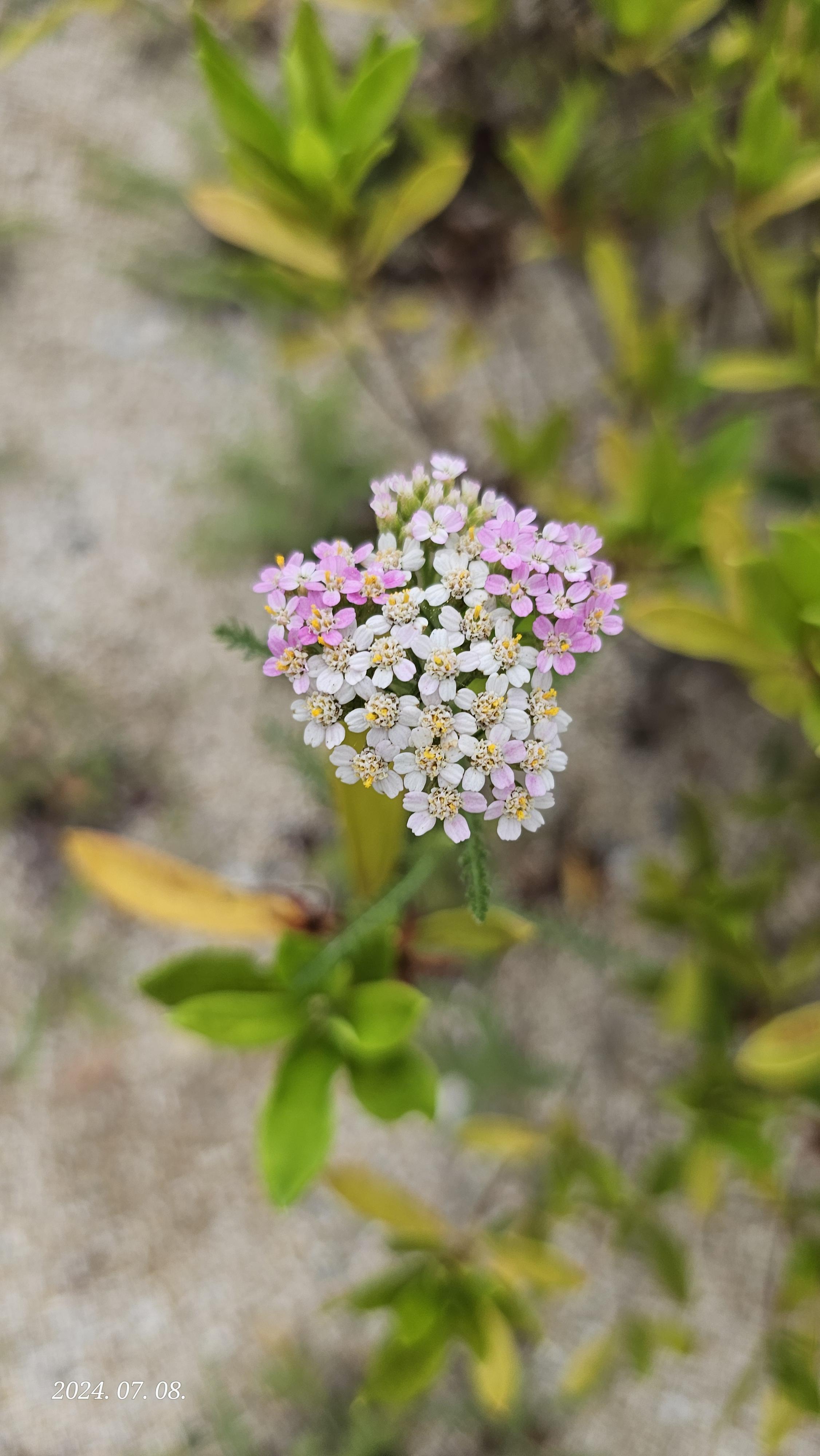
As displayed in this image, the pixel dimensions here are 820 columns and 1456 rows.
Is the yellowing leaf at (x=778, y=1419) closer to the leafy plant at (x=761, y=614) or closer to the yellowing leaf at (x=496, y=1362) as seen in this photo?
the yellowing leaf at (x=496, y=1362)

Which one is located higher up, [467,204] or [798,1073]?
[467,204]

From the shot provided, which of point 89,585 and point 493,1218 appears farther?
point 89,585

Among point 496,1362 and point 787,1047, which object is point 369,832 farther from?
point 496,1362

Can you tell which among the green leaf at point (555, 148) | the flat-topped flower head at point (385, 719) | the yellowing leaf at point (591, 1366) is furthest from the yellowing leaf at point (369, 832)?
the green leaf at point (555, 148)

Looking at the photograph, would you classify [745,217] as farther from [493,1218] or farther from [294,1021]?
[493,1218]

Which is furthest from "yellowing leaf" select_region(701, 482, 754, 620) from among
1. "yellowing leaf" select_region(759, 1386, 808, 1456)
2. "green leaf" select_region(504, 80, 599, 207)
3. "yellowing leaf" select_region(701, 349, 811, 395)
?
"yellowing leaf" select_region(759, 1386, 808, 1456)

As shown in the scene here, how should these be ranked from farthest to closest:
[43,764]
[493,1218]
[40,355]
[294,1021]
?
1. [40,355]
2. [43,764]
3. [493,1218]
4. [294,1021]

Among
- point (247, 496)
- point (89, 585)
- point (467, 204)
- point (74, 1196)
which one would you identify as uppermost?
point (467, 204)

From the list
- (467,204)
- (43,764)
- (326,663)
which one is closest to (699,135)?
(467,204)
